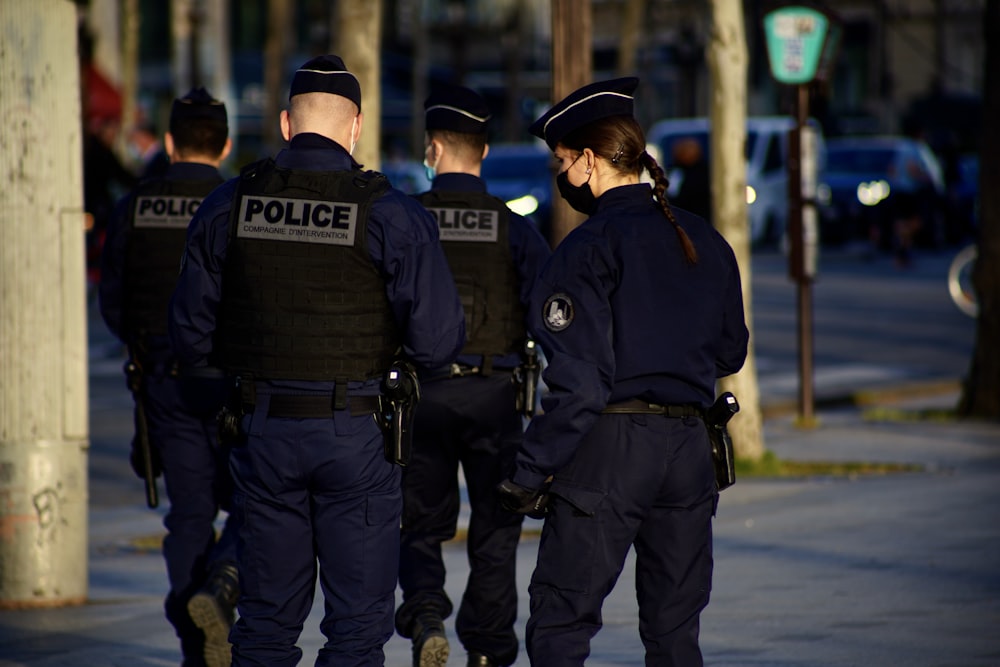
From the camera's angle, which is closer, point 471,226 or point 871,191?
point 471,226

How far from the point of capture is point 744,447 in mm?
10992

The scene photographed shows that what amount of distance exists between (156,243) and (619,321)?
2448mm

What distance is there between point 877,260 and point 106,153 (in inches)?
662

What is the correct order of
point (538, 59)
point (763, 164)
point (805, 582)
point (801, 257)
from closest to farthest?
point (805, 582)
point (801, 257)
point (763, 164)
point (538, 59)

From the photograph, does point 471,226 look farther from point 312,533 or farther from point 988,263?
point 988,263

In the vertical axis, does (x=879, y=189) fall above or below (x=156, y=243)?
below

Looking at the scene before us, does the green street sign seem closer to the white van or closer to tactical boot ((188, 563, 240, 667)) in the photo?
tactical boot ((188, 563, 240, 667))

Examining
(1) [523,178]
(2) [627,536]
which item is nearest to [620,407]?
(2) [627,536]

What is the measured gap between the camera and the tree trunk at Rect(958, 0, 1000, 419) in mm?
12688

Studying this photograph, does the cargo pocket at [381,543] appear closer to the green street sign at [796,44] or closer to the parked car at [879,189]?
the green street sign at [796,44]

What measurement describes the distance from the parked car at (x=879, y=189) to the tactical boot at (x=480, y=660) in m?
24.0

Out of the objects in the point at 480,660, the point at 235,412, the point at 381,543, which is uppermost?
the point at 235,412

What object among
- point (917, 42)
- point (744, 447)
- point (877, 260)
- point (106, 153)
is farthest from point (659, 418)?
point (917, 42)

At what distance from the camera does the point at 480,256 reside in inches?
247
